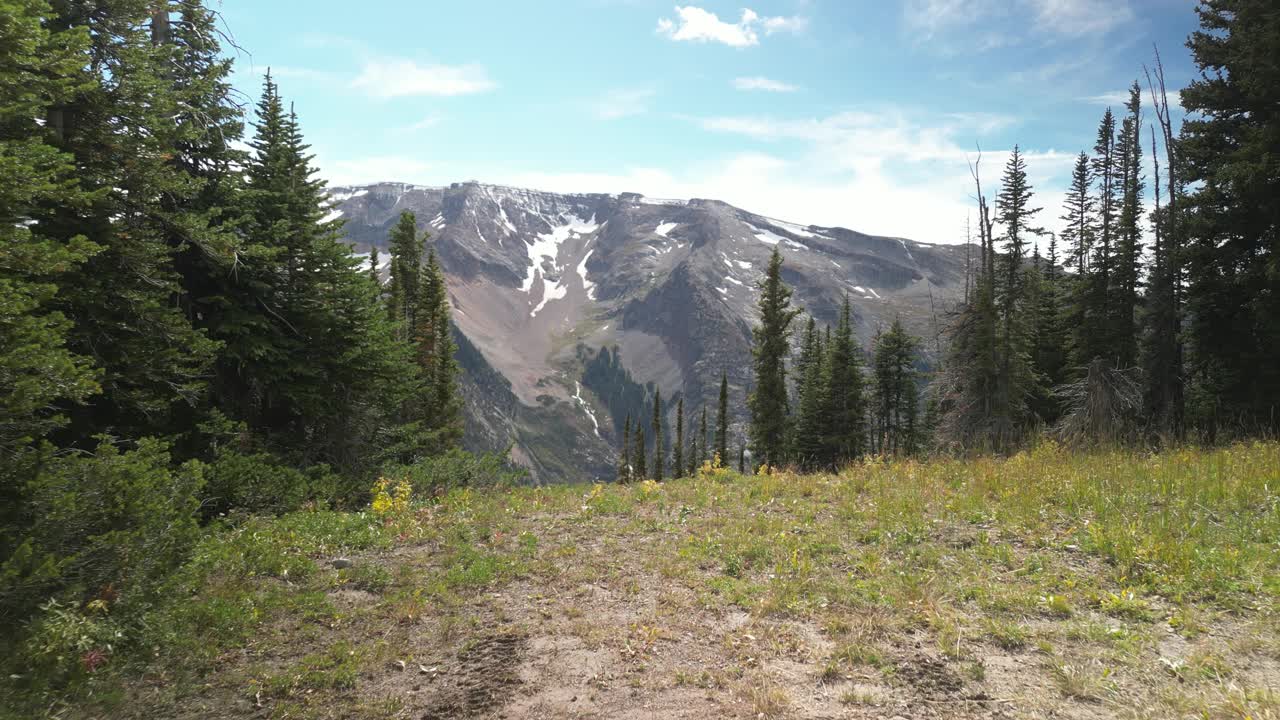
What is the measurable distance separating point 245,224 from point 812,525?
15439 mm

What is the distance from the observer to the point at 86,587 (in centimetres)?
478

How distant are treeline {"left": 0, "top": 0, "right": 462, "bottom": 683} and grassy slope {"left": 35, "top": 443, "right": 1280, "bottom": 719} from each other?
1.10 meters

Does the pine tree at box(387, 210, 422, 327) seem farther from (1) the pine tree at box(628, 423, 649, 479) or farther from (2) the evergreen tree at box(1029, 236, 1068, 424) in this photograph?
(1) the pine tree at box(628, 423, 649, 479)

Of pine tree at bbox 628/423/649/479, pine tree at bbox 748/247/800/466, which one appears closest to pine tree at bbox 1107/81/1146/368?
pine tree at bbox 748/247/800/466

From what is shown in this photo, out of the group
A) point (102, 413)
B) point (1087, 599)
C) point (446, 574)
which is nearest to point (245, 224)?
point (102, 413)

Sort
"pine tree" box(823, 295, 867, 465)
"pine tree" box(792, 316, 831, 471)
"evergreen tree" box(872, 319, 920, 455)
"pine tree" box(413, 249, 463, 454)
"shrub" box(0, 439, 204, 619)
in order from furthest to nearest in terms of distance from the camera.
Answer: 1. "evergreen tree" box(872, 319, 920, 455)
2. "pine tree" box(792, 316, 831, 471)
3. "pine tree" box(823, 295, 867, 465)
4. "pine tree" box(413, 249, 463, 454)
5. "shrub" box(0, 439, 204, 619)

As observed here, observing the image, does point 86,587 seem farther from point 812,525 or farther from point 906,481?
point 906,481

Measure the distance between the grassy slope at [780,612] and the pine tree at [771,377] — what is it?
2937 cm

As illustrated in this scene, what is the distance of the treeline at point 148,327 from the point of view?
5055 mm

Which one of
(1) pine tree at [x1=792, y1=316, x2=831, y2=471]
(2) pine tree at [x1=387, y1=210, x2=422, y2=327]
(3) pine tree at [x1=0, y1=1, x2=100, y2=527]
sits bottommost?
(1) pine tree at [x1=792, y1=316, x2=831, y2=471]

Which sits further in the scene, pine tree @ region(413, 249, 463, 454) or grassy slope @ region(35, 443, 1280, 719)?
pine tree @ region(413, 249, 463, 454)

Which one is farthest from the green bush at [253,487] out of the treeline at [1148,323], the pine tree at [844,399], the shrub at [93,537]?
the pine tree at [844,399]

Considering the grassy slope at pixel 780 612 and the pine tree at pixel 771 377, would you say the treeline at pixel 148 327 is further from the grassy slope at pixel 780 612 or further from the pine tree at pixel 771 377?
the pine tree at pixel 771 377

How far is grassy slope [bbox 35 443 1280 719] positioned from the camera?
15.2 feet
